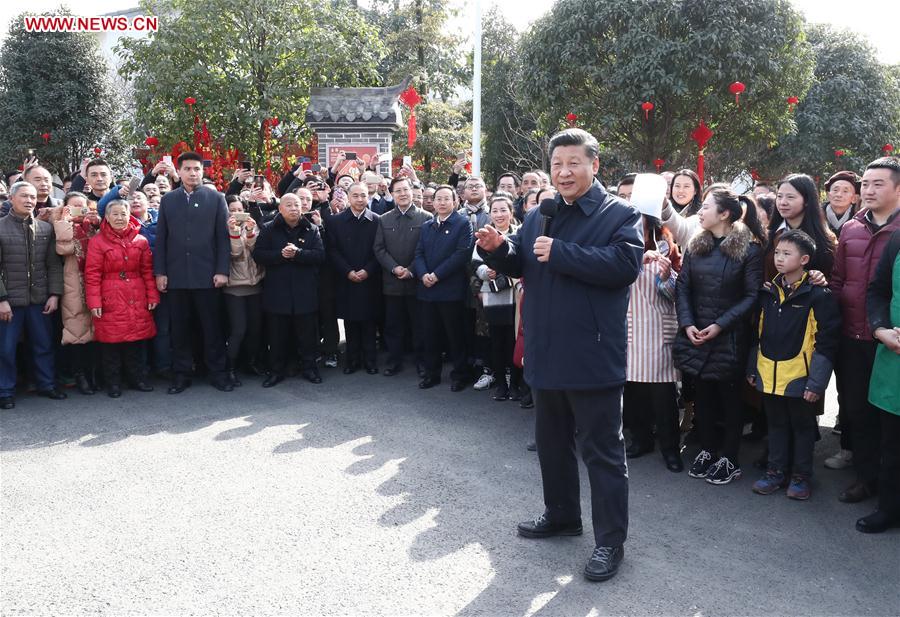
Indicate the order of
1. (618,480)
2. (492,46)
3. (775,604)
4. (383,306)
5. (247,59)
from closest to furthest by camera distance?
(775,604) → (618,480) → (383,306) → (247,59) → (492,46)

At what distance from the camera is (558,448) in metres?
3.60

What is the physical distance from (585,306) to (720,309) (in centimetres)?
172

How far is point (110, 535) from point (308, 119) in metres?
8.64

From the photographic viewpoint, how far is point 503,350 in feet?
21.3

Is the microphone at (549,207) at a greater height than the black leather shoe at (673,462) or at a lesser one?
greater

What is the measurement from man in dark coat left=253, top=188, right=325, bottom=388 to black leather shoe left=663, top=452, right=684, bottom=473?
3412 millimetres

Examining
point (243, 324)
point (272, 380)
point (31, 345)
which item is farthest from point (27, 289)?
point (272, 380)

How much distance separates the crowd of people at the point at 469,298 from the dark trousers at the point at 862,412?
10mm

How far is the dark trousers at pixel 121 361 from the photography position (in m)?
6.48

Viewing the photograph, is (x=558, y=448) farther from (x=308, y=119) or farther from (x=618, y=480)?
(x=308, y=119)

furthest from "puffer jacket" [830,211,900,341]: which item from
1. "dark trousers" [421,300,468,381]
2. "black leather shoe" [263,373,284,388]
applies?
"black leather shoe" [263,373,284,388]

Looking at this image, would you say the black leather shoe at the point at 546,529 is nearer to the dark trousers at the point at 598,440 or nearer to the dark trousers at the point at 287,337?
the dark trousers at the point at 598,440

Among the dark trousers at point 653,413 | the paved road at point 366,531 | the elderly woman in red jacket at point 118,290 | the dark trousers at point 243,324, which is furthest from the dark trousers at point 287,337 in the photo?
the dark trousers at point 653,413

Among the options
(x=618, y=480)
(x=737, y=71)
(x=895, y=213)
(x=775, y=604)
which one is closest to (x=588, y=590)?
(x=618, y=480)
